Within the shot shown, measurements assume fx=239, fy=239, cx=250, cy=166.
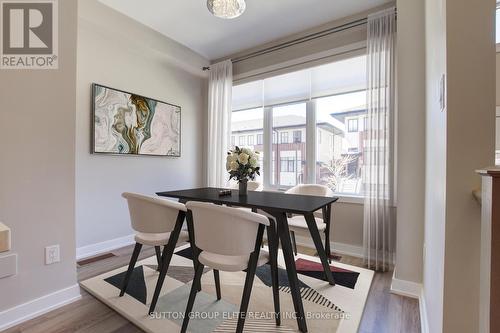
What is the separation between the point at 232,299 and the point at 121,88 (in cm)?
261

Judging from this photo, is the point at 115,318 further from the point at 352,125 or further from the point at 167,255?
the point at 352,125

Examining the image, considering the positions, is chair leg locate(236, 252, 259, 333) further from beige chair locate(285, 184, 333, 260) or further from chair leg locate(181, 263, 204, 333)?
beige chair locate(285, 184, 333, 260)

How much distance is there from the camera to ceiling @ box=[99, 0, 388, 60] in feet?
8.24

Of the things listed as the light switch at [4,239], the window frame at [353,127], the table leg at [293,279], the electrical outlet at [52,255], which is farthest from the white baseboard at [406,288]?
Result: the electrical outlet at [52,255]

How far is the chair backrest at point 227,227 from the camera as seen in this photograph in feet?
3.93

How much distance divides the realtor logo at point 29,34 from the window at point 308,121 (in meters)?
2.31

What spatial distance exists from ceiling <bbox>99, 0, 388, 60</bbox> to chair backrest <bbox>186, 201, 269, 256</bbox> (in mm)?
2296

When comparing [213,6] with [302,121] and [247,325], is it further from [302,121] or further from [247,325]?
[247,325]

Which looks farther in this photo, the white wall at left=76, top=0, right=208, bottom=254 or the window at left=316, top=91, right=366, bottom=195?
the window at left=316, top=91, right=366, bottom=195

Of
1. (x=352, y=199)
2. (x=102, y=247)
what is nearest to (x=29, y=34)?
(x=102, y=247)

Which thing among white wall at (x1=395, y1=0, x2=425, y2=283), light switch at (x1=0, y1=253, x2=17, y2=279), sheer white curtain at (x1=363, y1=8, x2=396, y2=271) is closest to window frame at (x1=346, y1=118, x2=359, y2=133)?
sheer white curtain at (x1=363, y1=8, x2=396, y2=271)

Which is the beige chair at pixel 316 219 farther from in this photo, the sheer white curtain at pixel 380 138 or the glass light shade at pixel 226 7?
the glass light shade at pixel 226 7

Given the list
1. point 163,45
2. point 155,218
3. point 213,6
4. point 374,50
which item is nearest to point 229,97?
point 163,45

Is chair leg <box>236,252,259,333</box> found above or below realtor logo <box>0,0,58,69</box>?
below
